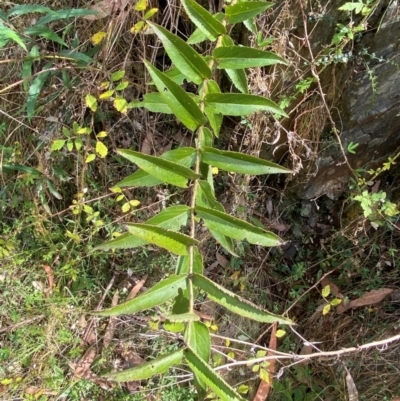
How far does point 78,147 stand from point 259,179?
896 mm

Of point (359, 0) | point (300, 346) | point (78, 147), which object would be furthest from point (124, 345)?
point (359, 0)

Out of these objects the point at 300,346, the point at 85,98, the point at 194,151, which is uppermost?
the point at 194,151

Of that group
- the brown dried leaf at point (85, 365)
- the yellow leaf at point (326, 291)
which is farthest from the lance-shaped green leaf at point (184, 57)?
the brown dried leaf at point (85, 365)

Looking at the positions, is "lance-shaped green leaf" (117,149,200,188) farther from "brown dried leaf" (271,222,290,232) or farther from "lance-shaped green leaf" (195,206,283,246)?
"brown dried leaf" (271,222,290,232)

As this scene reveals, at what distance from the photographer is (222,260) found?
2.40 metres

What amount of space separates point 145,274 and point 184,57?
1.47 metres

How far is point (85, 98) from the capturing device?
194cm

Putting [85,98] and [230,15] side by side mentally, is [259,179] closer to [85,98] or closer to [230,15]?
[85,98]

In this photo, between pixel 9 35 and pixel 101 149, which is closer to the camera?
pixel 9 35

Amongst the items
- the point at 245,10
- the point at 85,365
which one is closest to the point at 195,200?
the point at 245,10

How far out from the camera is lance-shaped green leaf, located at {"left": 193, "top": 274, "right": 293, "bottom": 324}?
87 cm

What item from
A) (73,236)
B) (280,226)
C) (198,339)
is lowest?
(280,226)

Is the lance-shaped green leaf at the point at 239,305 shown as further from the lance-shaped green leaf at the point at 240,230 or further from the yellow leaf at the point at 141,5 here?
the yellow leaf at the point at 141,5

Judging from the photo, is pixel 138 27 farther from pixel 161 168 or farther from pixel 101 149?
pixel 161 168
